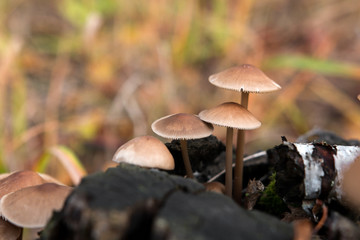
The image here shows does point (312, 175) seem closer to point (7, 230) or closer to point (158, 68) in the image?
point (7, 230)

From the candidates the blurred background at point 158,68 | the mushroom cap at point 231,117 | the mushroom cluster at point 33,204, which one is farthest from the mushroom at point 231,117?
the blurred background at point 158,68

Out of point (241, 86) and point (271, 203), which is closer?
point (241, 86)

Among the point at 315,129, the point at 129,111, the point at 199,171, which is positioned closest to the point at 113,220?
the point at 199,171

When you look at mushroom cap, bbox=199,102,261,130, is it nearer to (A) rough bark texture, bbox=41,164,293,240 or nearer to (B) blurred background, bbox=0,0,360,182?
(A) rough bark texture, bbox=41,164,293,240

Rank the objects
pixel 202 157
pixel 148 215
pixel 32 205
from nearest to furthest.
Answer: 1. pixel 148 215
2. pixel 32 205
3. pixel 202 157

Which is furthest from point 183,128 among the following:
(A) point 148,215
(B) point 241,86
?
(A) point 148,215

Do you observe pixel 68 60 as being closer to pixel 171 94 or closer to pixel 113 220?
pixel 171 94

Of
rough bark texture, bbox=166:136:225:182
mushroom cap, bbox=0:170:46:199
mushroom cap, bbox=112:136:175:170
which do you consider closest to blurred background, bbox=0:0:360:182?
rough bark texture, bbox=166:136:225:182
